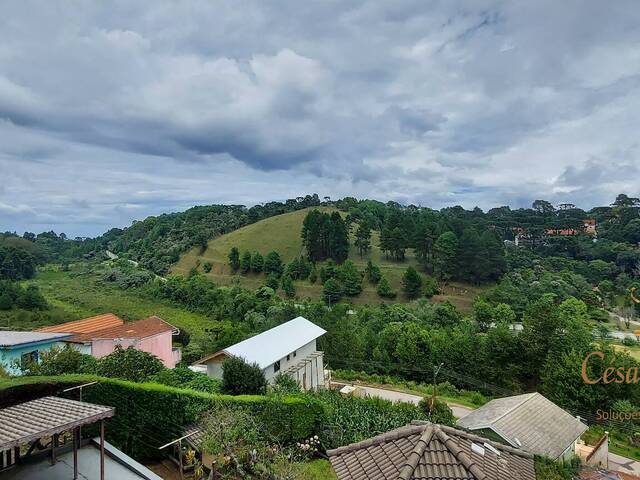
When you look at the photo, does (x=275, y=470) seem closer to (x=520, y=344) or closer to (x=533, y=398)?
(x=533, y=398)

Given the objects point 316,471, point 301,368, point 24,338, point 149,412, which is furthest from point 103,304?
point 316,471

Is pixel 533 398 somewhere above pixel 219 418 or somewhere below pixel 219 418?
below

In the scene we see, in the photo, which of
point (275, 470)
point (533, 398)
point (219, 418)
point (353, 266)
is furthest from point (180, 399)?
point (353, 266)

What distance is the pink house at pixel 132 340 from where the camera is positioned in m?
20.3

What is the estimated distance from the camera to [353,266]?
59.3 meters

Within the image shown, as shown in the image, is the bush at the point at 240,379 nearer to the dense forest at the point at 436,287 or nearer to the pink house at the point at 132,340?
the pink house at the point at 132,340

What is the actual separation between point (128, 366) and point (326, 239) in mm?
52803

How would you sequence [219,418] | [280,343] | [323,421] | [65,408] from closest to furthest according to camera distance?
[65,408] → [219,418] → [323,421] → [280,343]

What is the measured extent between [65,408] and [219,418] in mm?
4848

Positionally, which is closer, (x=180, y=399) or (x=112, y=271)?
(x=180, y=399)

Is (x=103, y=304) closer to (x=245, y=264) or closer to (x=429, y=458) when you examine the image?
(x=245, y=264)

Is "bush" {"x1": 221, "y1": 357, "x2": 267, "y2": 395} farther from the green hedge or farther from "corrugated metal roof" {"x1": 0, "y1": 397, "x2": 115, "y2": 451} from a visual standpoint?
"corrugated metal roof" {"x1": 0, "y1": 397, "x2": 115, "y2": 451}

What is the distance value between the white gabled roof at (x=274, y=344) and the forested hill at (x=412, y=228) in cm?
4049

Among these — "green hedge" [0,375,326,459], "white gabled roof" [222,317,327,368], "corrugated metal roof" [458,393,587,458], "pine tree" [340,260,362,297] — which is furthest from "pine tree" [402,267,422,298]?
"green hedge" [0,375,326,459]
